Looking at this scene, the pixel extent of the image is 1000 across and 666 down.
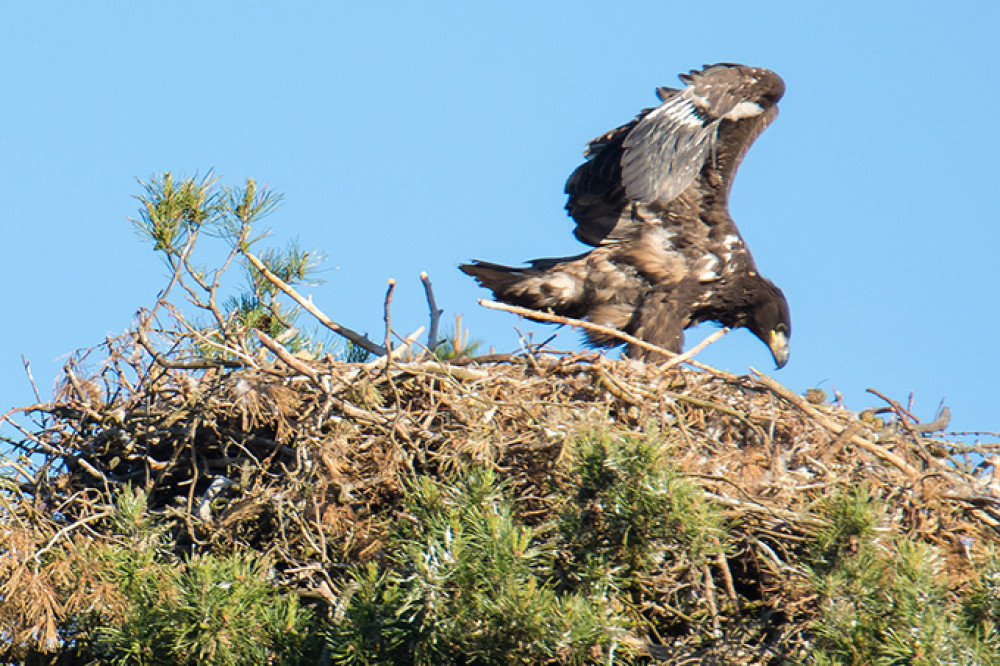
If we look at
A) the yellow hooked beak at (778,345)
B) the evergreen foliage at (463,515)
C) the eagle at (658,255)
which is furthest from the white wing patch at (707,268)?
the evergreen foliage at (463,515)

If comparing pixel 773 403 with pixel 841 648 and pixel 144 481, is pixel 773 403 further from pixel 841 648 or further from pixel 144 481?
pixel 144 481

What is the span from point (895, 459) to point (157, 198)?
331 centimetres

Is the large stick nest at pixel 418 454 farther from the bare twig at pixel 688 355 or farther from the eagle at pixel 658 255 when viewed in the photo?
the eagle at pixel 658 255

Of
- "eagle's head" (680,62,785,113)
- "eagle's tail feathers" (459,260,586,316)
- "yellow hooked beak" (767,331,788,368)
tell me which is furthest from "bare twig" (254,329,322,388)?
"yellow hooked beak" (767,331,788,368)

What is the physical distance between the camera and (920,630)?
3396 mm

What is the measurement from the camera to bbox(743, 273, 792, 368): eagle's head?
792 cm

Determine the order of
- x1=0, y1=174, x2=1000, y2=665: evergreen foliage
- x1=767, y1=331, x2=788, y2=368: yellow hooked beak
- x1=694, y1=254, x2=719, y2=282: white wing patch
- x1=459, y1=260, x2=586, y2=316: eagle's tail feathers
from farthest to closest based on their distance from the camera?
x1=767, y1=331, x2=788, y2=368: yellow hooked beak, x1=694, y1=254, x2=719, y2=282: white wing patch, x1=459, y1=260, x2=586, y2=316: eagle's tail feathers, x1=0, y1=174, x2=1000, y2=665: evergreen foliage

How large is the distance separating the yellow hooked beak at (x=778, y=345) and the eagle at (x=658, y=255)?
110 mm

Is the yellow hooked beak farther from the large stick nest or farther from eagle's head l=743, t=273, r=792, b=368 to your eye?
the large stick nest

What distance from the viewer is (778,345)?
8.05 m

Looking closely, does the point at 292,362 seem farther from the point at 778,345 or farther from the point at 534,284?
the point at 778,345

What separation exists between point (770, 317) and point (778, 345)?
0.21m

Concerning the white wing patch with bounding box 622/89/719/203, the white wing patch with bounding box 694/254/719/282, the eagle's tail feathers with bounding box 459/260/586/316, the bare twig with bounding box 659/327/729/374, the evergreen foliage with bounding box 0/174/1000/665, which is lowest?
the evergreen foliage with bounding box 0/174/1000/665

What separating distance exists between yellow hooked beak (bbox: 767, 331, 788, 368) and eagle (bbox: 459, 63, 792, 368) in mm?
110
